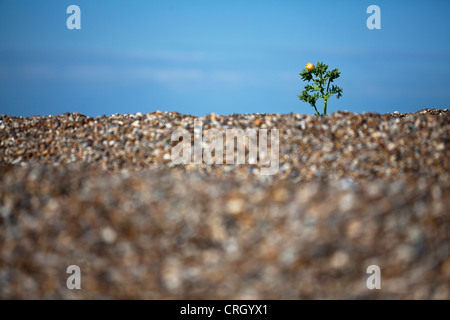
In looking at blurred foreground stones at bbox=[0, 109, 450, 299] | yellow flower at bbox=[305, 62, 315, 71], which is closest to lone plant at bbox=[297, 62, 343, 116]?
yellow flower at bbox=[305, 62, 315, 71]

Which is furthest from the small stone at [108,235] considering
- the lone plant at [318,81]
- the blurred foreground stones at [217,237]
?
the lone plant at [318,81]

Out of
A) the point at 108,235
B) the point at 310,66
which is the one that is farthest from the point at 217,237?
the point at 310,66

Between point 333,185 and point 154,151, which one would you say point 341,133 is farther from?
point 154,151

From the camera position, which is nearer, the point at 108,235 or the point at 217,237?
the point at 217,237

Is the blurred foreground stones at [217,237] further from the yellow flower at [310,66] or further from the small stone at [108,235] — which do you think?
the yellow flower at [310,66]

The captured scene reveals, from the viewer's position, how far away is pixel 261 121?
5438 mm

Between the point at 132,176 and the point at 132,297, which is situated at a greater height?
the point at 132,176

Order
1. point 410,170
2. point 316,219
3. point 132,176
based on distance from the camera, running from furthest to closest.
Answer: point 410,170 → point 132,176 → point 316,219

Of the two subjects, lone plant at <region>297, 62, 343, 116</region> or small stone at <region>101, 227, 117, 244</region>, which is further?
lone plant at <region>297, 62, 343, 116</region>

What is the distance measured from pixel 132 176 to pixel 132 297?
1074 mm

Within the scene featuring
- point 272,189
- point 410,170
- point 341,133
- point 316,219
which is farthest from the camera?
point 341,133

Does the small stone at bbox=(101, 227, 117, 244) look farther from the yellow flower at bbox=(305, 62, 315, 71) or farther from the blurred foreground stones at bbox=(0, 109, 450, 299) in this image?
the yellow flower at bbox=(305, 62, 315, 71)

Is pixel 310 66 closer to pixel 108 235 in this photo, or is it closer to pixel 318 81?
pixel 318 81
